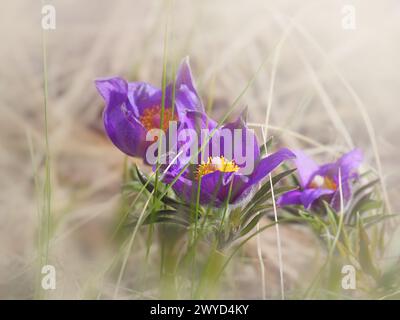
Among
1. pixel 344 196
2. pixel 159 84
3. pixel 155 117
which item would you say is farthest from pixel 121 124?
pixel 344 196

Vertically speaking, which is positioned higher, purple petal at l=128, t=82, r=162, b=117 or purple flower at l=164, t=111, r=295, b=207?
purple petal at l=128, t=82, r=162, b=117

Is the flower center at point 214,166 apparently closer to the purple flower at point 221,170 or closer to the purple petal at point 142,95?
the purple flower at point 221,170

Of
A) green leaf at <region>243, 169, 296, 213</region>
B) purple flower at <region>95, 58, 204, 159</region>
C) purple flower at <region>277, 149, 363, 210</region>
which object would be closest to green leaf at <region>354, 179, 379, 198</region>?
purple flower at <region>277, 149, 363, 210</region>

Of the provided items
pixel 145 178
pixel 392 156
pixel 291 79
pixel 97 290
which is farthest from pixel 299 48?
pixel 97 290

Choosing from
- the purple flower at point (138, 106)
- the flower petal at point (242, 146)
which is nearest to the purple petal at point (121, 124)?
the purple flower at point (138, 106)

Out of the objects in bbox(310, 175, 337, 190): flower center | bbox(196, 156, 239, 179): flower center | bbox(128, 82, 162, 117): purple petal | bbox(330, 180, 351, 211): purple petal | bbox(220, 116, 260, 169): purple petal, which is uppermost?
bbox(128, 82, 162, 117): purple petal

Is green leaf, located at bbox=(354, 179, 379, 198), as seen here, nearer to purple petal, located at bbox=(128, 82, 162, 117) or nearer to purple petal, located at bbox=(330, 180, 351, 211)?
purple petal, located at bbox=(330, 180, 351, 211)

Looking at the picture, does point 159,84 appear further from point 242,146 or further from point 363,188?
point 363,188
